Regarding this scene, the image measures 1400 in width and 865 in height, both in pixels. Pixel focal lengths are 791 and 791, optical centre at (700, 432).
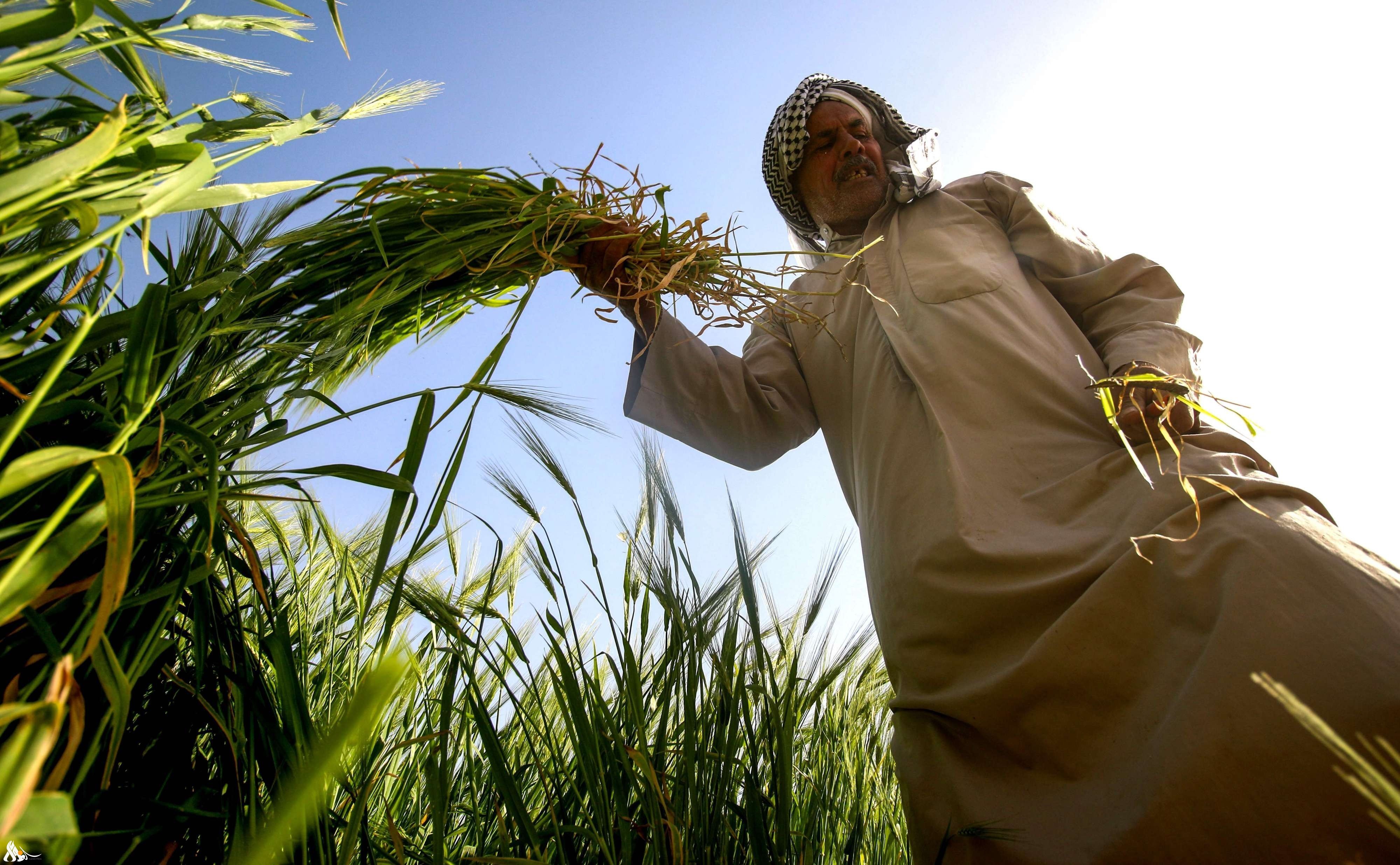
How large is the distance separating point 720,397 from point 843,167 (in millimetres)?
636

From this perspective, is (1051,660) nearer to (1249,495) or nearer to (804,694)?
(1249,495)

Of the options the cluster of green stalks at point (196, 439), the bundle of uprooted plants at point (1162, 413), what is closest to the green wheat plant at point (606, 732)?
the cluster of green stalks at point (196, 439)

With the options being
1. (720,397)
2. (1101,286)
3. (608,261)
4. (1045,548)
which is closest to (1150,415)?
(1045,548)

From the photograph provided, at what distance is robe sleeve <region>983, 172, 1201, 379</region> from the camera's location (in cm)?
115

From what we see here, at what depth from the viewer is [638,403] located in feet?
4.11

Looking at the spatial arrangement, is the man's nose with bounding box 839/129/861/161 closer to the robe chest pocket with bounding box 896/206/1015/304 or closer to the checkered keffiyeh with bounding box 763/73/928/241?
the checkered keffiyeh with bounding box 763/73/928/241

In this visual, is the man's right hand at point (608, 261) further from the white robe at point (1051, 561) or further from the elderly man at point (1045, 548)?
the white robe at point (1051, 561)

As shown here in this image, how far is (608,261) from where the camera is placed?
1021 mm

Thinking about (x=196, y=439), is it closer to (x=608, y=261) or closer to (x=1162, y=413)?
(x=608, y=261)

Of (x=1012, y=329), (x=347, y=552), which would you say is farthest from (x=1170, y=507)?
(x=347, y=552)

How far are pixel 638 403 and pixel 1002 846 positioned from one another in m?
0.76

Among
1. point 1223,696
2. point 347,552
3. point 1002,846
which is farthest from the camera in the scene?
point 347,552

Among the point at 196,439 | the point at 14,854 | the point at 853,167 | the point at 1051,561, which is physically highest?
the point at 853,167

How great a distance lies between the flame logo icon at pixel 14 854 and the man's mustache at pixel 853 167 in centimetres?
155
